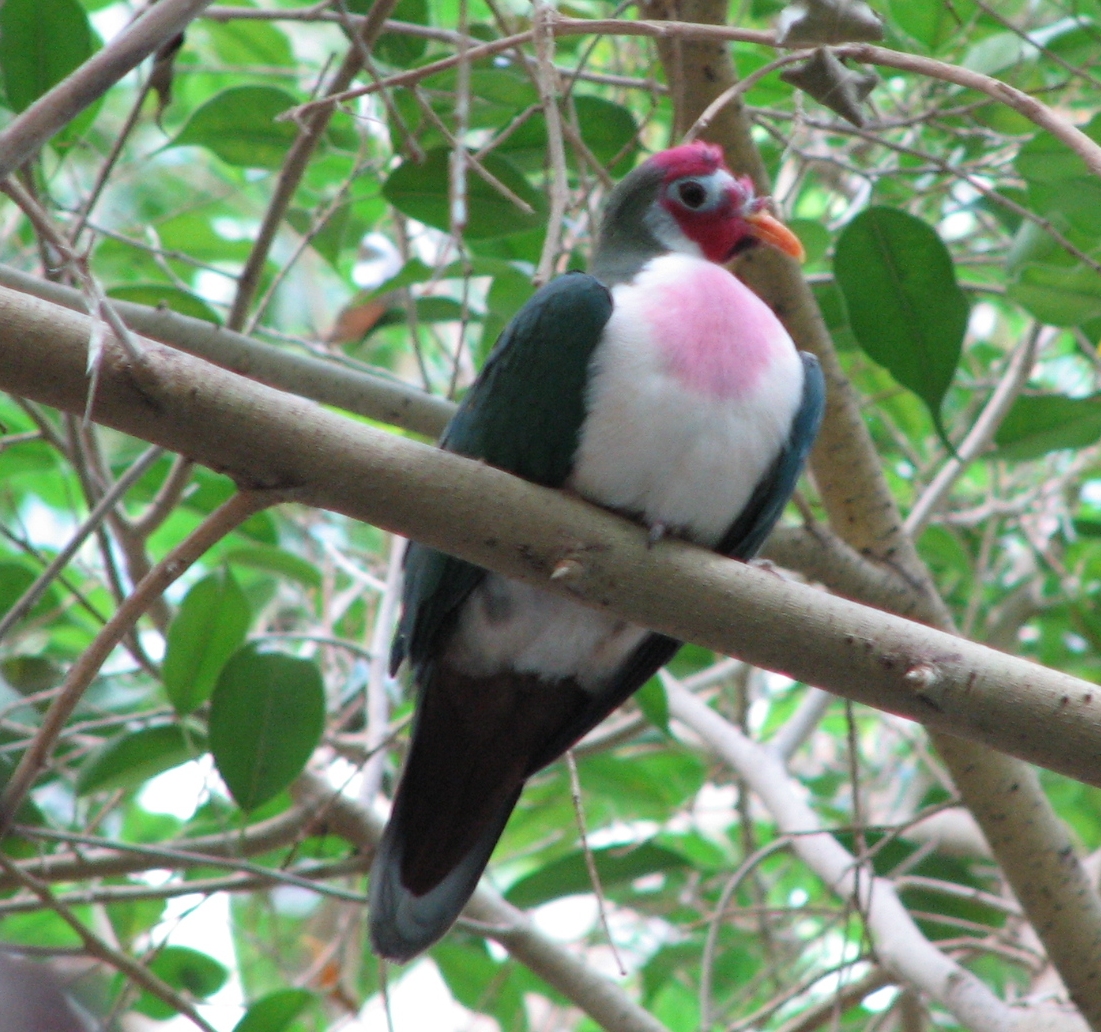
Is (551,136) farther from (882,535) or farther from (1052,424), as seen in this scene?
(1052,424)

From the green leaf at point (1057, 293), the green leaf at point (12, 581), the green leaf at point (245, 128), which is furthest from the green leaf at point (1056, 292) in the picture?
the green leaf at point (12, 581)

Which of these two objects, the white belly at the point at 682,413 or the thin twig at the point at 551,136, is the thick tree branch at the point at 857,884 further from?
the thin twig at the point at 551,136

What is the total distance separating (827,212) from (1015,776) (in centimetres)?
146

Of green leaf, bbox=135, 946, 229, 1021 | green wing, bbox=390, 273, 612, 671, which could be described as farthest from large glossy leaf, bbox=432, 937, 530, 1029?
green wing, bbox=390, 273, 612, 671

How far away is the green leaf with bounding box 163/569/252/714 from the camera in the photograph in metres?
2.13

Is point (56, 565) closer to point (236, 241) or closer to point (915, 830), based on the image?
point (236, 241)

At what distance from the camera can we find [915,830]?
10.1ft

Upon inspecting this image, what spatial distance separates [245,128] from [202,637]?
97 centimetres

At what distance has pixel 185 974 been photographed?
2.63 meters

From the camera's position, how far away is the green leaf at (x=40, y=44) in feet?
6.66

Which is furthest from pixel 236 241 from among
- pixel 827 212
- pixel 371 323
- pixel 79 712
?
pixel 827 212

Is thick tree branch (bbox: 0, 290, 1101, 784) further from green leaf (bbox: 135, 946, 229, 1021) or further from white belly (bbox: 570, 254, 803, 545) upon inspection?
green leaf (bbox: 135, 946, 229, 1021)

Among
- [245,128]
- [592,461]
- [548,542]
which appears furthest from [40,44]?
[548,542]

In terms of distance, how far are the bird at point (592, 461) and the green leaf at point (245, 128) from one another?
645 millimetres
